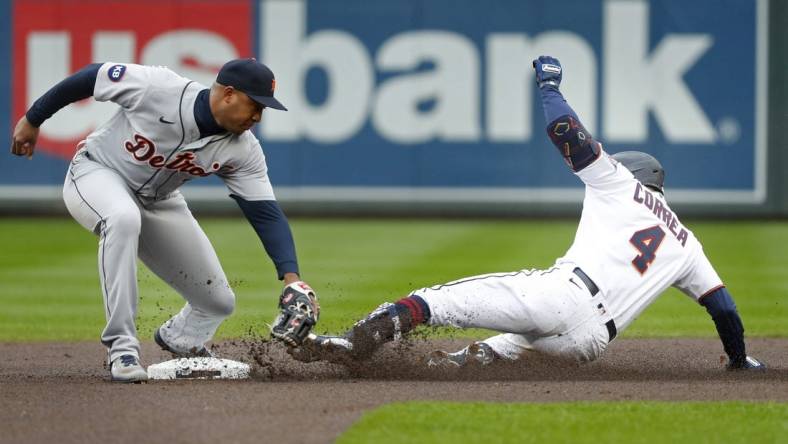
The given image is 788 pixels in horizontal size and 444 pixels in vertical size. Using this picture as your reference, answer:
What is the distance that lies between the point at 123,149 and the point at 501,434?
2464 mm

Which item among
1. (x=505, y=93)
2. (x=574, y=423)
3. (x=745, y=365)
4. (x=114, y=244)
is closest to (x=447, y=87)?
(x=505, y=93)

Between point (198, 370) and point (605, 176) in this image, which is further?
point (198, 370)

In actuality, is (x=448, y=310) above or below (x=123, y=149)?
below

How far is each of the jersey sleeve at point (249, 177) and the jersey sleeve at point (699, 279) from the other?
6.45ft

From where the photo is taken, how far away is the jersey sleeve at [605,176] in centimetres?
606

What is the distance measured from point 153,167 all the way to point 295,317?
A: 3.37 feet

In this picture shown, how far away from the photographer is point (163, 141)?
602cm

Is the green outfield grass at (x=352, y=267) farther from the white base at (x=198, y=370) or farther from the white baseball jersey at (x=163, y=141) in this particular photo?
the white baseball jersey at (x=163, y=141)

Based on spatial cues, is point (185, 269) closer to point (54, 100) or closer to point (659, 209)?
point (54, 100)

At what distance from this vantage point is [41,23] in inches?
725

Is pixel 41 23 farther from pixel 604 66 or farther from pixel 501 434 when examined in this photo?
pixel 501 434

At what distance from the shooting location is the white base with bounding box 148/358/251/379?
619cm

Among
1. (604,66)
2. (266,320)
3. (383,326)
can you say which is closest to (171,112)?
(383,326)

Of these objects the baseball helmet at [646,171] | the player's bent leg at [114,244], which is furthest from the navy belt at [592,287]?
the player's bent leg at [114,244]
